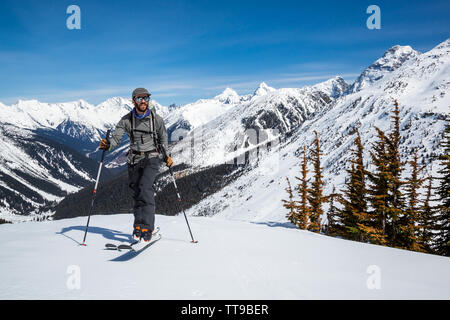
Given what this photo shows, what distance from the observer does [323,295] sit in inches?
165

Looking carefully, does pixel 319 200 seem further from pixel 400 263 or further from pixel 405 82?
pixel 405 82

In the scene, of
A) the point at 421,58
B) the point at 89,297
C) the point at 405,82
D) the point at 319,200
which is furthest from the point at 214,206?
the point at 421,58

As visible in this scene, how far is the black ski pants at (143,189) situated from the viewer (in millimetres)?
6883

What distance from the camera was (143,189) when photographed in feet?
22.5

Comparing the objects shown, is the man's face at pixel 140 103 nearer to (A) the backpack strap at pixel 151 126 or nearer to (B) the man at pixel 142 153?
(B) the man at pixel 142 153

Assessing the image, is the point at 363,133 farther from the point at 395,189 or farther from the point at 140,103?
the point at 140,103

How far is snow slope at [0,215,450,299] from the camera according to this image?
13.1 feet

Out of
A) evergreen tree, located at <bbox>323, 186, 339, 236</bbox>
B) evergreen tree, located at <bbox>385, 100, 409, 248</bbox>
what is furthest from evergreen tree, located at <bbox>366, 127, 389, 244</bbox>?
evergreen tree, located at <bbox>323, 186, 339, 236</bbox>

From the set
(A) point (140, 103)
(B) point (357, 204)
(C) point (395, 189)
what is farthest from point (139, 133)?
(B) point (357, 204)

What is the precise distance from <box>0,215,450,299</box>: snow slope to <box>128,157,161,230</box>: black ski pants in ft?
2.64

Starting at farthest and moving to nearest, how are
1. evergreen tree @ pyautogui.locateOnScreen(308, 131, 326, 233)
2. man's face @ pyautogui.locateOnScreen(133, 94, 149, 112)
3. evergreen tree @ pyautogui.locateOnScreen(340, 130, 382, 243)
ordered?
evergreen tree @ pyautogui.locateOnScreen(308, 131, 326, 233) < evergreen tree @ pyautogui.locateOnScreen(340, 130, 382, 243) < man's face @ pyautogui.locateOnScreen(133, 94, 149, 112)

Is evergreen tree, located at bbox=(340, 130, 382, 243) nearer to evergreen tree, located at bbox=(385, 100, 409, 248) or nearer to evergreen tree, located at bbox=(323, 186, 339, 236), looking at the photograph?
evergreen tree, located at bbox=(323, 186, 339, 236)

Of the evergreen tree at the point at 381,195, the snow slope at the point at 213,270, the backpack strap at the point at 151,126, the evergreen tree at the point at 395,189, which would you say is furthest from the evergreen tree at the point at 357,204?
the backpack strap at the point at 151,126

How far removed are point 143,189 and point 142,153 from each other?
0.97 metres
